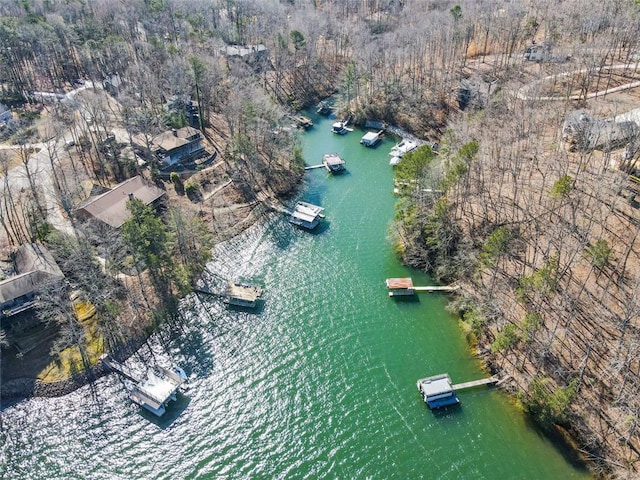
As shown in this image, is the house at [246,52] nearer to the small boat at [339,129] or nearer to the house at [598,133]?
the small boat at [339,129]

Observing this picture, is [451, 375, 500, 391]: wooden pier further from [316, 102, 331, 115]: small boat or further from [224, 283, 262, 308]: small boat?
[316, 102, 331, 115]: small boat

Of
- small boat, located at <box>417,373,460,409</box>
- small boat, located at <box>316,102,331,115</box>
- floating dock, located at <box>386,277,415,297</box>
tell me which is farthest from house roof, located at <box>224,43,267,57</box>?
small boat, located at <box>417,373,460,409</box>

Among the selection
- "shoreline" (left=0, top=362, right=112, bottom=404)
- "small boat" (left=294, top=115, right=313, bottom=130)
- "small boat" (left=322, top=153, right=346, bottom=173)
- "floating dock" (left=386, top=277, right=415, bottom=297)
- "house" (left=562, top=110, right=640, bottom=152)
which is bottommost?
"shoreline" (left=0, top=362, right=112, bottom=404)

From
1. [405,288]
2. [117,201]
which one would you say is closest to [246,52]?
[117,201]

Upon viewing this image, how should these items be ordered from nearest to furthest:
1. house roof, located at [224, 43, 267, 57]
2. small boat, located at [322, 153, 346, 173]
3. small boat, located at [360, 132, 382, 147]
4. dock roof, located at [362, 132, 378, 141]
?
small boat, located at [322, 153, 346, 173] → small boat, located at [360, 132, 382, 147] → dock roof, located at [362, 132, 378, 141] → house roof, located at [224, 43, 267, 57]

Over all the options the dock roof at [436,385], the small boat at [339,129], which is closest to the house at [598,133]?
the dock roof at [436,385]

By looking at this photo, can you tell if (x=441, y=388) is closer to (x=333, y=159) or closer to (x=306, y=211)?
(x=306, y=211)

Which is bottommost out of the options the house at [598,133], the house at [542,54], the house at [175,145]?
the house at [175,145]
